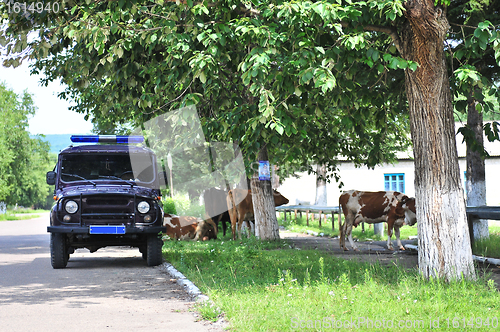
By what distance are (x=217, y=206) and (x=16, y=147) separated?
49670 mm

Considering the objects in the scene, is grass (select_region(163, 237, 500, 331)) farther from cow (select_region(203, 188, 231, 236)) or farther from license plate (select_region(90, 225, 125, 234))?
cow (select_region(203, 188, 231, 236))

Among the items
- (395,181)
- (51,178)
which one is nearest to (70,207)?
(51,178)

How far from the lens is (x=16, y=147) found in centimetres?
6381

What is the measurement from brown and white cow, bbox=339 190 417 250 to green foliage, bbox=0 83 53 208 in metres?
46.9

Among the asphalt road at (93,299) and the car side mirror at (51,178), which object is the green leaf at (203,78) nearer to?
the asphalt road at (93,299)

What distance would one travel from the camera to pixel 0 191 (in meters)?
53.9

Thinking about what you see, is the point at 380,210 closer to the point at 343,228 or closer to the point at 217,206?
the point at 343,228

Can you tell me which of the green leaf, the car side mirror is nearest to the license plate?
the car side mirror

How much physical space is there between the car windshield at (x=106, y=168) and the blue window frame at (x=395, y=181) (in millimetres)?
27819

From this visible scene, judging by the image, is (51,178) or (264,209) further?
(264,209)

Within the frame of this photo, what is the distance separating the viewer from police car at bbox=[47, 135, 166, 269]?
11484 millimetres

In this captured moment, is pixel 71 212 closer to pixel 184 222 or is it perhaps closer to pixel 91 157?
pixel 91 157

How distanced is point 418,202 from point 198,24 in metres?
4.36

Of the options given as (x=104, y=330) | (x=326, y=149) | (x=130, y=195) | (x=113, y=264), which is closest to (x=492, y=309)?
(x=104, y=330)
